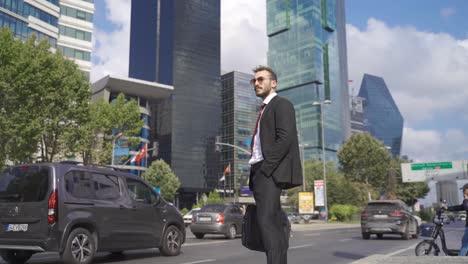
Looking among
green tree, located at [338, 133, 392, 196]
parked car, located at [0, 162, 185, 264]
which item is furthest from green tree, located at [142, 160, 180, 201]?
parked car, located at [0, 162, 185, 264]

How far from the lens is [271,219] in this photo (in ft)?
12.5

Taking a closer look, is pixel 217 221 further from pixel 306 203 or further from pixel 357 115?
pixel 357 115

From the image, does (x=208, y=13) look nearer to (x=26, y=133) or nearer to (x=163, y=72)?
(x=163, y=72)

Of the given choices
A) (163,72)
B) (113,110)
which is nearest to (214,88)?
(163,72)

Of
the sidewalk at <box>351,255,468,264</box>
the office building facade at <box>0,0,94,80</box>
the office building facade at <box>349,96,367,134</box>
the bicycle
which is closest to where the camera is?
the sidewalk at <box>351,255,468,264</box>

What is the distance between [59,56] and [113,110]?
290 inches

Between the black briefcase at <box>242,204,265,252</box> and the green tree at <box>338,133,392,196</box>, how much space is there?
62471mm

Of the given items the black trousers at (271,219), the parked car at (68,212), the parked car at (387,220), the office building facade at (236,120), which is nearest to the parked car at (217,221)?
the parked car at (387,220)

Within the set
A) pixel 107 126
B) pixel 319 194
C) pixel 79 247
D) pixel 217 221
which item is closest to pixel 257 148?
pixel 79 247

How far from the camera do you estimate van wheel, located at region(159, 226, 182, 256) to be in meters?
10.0

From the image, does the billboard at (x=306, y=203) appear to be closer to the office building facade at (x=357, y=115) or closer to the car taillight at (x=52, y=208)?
the car taillight at (x=52, y=208)

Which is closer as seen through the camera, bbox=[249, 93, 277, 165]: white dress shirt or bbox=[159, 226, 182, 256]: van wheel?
bbox=[249, 93, 277, 165]: white dress shirt

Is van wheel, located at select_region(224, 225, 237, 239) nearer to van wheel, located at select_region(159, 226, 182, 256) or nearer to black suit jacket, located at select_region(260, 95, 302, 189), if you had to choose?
van wheel, located at select_region(159, 226, 182, 256)

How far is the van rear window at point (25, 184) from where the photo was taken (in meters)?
7.78
